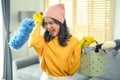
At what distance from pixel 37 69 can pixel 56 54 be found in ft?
5.11

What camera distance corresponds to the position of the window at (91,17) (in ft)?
9.73

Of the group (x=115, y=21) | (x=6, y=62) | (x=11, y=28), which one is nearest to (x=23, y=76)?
(x=6, y=62)

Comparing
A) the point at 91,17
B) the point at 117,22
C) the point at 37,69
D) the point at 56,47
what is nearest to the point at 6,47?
the point at 37,69

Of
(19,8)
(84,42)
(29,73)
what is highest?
(19,8)

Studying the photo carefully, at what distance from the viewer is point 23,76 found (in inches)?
115

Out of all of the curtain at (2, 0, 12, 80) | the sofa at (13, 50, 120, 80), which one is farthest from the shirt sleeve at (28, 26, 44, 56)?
the curtain at (2, 0, 12, 80)

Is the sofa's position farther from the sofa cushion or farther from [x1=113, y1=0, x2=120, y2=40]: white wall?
[x1=113, y1=0, x2=120, y2=40]: white wall

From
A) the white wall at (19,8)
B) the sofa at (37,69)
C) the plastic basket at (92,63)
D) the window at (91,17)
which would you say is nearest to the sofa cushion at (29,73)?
the sofa at (37,69)

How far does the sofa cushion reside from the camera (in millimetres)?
2761

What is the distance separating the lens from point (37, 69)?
3018mm

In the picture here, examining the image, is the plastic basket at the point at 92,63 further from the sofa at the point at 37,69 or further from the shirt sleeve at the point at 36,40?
the sofa at the point at 37,69

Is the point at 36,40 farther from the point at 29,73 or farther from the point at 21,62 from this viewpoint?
the point at 21,62

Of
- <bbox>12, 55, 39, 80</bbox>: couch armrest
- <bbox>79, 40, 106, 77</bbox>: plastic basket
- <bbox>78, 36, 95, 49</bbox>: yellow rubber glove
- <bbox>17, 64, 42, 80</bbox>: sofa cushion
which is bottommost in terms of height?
<bbox>17, 64, 42, 80</bbox>: sofa cushion

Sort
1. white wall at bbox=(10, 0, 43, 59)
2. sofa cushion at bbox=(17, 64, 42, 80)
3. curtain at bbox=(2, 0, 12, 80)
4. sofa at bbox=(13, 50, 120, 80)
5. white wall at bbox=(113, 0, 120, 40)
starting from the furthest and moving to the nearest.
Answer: white wall at bbox=(10, 0, 43, 59) < curtain at bbox=(2, 0, 12, 80) < white wall at bbox=(113, 0, 120, 40) < sofa cushion at bbox=(17, 64, 42, 80) < sofa at bbox=(13, 50, 120, 80)
